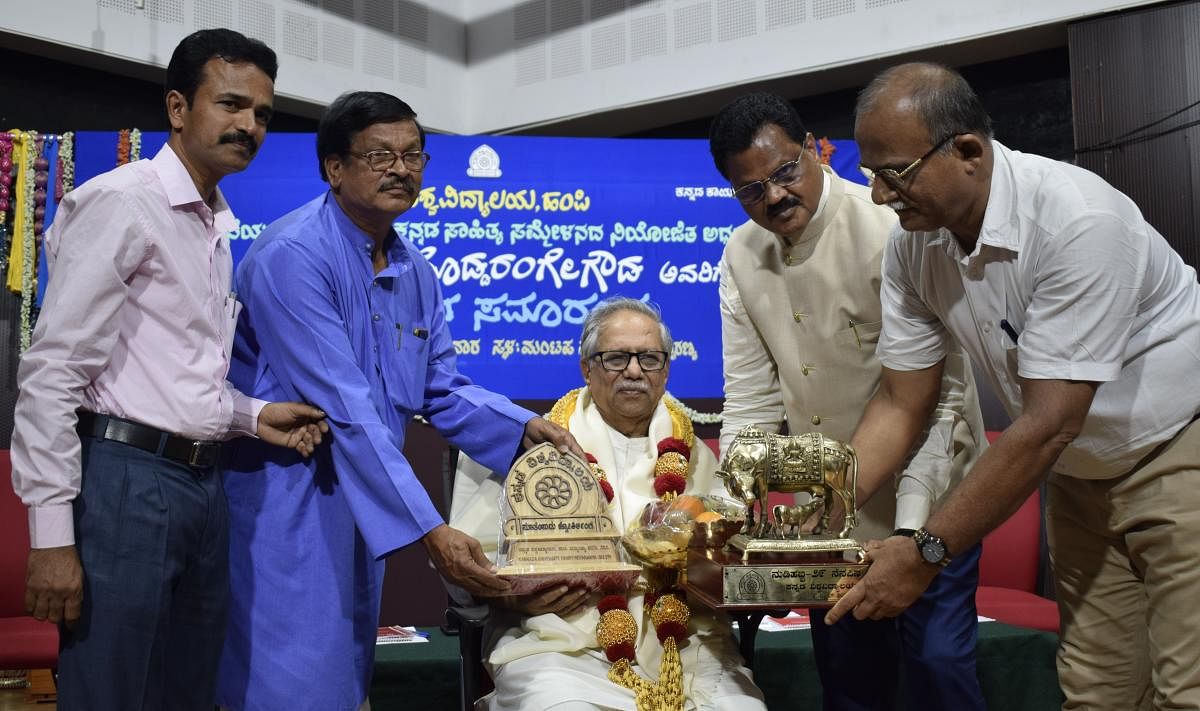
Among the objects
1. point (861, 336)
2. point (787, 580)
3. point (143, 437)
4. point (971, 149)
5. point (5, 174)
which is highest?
point (5, 174)

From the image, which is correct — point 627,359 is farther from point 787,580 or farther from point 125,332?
point 125,332

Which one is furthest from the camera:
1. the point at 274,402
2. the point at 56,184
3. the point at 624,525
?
the point at 56,184

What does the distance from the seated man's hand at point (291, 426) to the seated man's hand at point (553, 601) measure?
0.73 metres

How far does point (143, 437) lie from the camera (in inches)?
93.5

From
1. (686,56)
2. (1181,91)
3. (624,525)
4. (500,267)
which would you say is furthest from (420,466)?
(1181,91)

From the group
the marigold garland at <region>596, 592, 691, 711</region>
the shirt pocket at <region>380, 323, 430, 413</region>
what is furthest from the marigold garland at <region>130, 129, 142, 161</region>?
the marigold garland at <region>596, 592, 691, 711</region>

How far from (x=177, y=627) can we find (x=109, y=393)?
0.56m

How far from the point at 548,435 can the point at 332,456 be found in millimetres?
670

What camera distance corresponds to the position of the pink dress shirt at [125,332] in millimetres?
2238

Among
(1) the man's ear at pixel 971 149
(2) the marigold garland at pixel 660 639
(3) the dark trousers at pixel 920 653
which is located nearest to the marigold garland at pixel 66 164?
(2) the marigold garland at pixel 660 639

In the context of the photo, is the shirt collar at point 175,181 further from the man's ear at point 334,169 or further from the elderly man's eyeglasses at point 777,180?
the elderly man's eyeglasses at point 777,180

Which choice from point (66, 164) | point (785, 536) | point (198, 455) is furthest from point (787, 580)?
point (66, 164)

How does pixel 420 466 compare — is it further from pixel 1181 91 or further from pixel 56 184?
pixel 1181 91

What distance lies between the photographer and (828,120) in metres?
7.30
